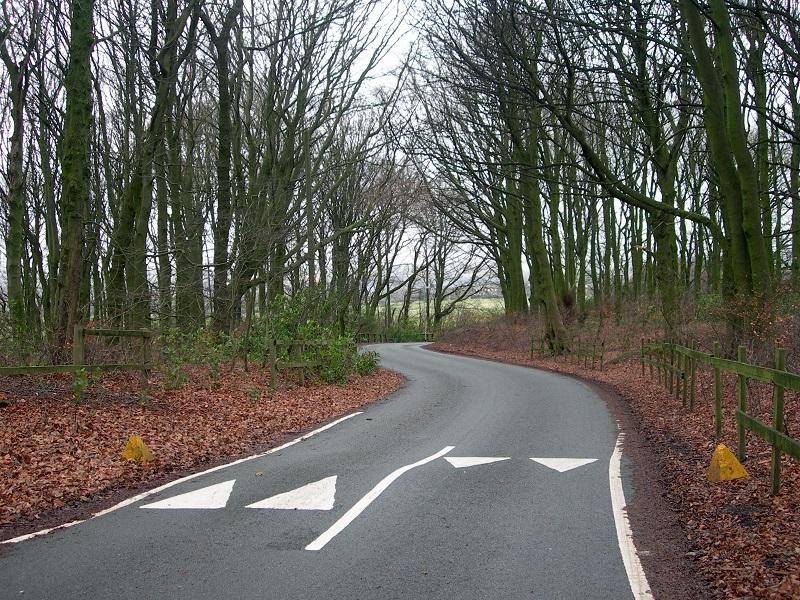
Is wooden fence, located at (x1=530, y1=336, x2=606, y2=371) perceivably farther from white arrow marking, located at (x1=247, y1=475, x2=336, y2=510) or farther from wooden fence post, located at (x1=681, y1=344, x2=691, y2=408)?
white arrow marking, located at (x1=247, y1=475, x2=336, y2=510)

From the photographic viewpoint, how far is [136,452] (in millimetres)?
9352

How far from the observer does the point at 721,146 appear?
1616cm

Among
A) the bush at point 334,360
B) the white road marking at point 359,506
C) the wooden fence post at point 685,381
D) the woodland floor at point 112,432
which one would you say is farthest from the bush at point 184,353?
the wooden fence post at point 685,381

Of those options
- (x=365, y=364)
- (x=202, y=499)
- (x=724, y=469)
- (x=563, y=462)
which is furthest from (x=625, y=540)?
(x=365, y=364)

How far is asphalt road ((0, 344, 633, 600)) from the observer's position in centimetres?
507

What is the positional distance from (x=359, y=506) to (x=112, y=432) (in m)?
4.93

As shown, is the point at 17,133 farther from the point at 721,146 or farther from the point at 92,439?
the point at 721,146

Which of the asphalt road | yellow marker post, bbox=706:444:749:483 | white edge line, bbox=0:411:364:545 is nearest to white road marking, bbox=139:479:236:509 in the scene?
the asphalt road

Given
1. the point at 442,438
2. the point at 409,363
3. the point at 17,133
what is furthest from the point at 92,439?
the point at 409,363

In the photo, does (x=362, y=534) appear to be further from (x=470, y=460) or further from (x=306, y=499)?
(x=470, y=460)

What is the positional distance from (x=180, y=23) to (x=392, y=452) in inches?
459

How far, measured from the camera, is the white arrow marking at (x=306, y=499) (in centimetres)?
732

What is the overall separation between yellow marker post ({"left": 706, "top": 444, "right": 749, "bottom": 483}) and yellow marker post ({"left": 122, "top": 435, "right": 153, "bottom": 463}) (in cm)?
688

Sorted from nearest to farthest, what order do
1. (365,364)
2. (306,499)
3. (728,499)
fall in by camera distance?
(728,499), (306,499), (365,364)
